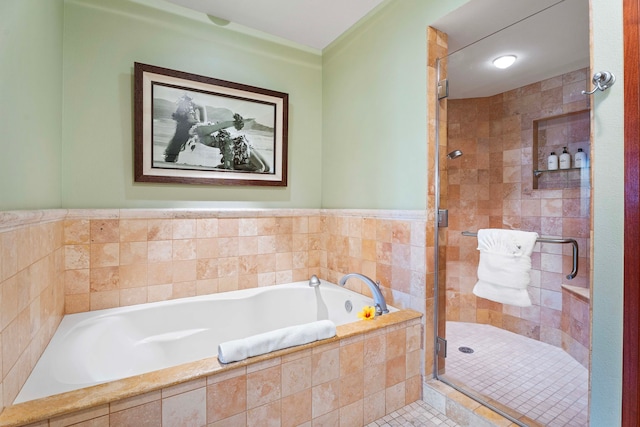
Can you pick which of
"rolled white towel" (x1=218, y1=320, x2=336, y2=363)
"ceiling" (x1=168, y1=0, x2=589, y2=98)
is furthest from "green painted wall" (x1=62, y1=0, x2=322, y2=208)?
"rolled white towel" (x1=218, y1=320, x2=336, y2=363)

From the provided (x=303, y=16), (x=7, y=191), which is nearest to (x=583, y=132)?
(x=303, y=16)

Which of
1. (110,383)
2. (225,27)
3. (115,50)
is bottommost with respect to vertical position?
(110,383)

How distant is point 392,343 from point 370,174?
3.78 feet

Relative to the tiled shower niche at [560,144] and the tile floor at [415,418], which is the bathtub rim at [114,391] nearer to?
the tile floor at [415,418]

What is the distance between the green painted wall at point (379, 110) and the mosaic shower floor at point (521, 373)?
1.03 m

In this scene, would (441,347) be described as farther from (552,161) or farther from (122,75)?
(122,75)

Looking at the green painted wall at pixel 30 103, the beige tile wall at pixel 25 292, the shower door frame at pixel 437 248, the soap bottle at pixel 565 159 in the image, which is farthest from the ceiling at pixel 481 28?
the beige tile wall at pixel 25 292

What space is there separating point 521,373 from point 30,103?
2.88 meters

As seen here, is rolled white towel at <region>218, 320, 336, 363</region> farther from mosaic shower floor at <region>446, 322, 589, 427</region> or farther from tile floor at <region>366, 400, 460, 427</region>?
mosaic shower floor at <region>446, 322, 589, 427</region>

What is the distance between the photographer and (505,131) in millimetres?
1768

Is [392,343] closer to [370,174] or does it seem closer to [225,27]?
[370,174]

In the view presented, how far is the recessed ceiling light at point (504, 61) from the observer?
1882 millimetres

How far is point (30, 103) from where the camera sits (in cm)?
125

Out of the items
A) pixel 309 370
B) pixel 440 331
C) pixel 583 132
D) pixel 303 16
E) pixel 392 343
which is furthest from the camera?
pixel 303 16
